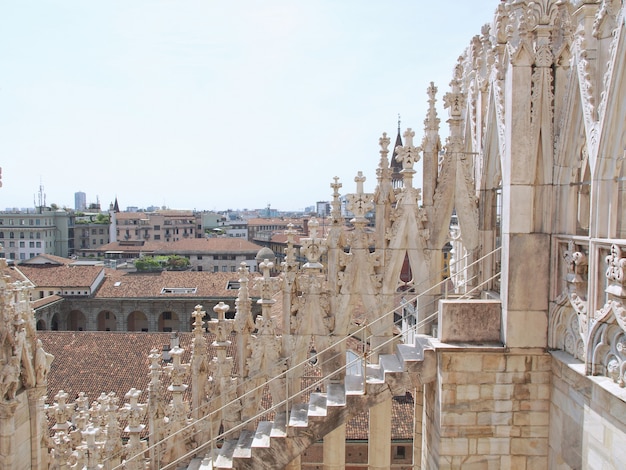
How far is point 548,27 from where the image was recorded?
8852 millimetres

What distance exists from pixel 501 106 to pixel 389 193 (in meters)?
2.73

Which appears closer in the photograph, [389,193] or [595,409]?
[595,409]

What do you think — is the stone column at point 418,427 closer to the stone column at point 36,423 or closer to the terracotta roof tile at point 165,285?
the stone column at point 36,423

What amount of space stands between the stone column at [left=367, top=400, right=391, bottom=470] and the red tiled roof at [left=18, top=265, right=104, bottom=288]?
61532mm

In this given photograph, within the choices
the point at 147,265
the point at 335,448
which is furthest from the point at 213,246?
the point at 335,448

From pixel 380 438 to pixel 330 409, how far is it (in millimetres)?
2239

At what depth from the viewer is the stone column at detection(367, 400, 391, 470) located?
430 inches

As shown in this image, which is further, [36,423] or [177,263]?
[177,263]

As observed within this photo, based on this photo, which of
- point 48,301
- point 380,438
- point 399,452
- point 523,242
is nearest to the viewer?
point 523,242

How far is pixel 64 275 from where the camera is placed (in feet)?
225

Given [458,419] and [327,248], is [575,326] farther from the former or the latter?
[327,248]

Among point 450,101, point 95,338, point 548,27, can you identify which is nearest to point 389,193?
point 450,101

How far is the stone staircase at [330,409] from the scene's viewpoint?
919cm

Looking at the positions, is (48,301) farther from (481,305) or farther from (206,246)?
(481,305)
